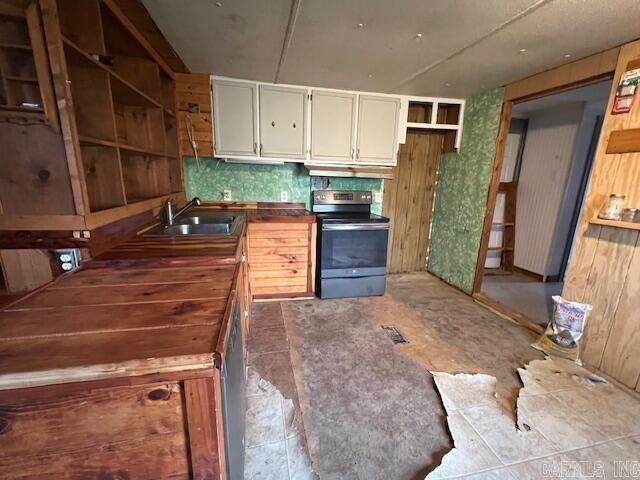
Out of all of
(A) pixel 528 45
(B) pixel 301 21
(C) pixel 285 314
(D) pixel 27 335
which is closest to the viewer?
(D) pixel 27 335

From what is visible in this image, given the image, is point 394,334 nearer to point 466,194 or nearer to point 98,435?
point 466,194

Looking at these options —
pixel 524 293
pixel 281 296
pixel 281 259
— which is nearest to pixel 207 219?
pixel 281 259

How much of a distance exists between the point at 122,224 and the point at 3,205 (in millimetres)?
457

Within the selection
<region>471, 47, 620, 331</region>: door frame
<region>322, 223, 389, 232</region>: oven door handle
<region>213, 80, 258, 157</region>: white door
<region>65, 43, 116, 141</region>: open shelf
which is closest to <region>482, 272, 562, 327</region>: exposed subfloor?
<region>471, 47, 620, 331</region>: door frame

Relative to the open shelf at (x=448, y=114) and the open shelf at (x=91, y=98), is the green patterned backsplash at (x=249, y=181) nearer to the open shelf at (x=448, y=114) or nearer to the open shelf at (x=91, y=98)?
the open shelf at (x=448, y=114)

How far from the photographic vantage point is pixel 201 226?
2211 mm

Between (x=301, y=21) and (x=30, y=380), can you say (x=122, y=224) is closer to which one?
(x=30, y=380)

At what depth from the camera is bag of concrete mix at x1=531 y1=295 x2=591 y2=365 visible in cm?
197

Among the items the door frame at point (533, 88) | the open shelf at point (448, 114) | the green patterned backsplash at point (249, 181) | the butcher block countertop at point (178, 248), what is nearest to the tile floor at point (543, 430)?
the door frame at point (533, 88)

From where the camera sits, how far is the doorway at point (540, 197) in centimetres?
313

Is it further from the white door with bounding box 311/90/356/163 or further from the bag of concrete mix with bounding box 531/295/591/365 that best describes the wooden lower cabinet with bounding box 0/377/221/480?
the white door with bounding box 311/90/356/163

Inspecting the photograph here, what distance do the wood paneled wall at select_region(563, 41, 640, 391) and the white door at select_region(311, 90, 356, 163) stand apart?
6.50 feet

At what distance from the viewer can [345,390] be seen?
5.57 ft

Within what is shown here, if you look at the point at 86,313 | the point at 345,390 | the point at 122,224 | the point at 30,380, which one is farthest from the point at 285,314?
the point at 30,380
